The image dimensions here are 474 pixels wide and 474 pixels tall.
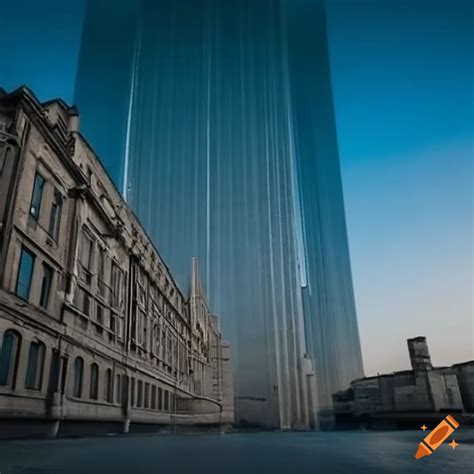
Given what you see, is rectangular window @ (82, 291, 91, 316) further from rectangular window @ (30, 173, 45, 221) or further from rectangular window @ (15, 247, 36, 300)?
rectangular window @ (30, 173, 45, 221)

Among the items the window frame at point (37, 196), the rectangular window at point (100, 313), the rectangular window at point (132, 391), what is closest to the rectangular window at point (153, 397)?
the rectangular window at point (132, 391)

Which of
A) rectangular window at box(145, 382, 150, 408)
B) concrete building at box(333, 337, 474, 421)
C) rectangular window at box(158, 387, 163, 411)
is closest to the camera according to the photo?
rectangular window at box(145, 382, 150, 408)

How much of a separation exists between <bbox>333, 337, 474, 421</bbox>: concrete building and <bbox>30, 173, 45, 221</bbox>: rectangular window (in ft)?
224

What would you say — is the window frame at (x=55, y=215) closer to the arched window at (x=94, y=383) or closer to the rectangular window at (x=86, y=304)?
the rectangular window at (x=86, y=304)

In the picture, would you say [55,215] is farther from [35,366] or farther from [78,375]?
[78,375]

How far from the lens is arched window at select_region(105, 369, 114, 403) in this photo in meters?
11.2

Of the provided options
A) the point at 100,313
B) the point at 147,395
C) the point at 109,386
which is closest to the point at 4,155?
the point at 100,313

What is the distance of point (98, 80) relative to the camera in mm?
27344

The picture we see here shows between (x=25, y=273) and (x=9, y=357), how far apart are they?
A: 76.6 inches

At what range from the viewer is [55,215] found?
32.8 feet

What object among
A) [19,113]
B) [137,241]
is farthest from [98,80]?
[19,113]

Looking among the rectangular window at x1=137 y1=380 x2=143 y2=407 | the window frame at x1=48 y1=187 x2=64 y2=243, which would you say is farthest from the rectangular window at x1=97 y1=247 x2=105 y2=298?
the rectangular window at x1=137 y1=380 x2=143 y2=407

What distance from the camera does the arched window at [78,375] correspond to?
962 centimetres

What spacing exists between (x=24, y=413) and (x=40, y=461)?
13.2 ft
